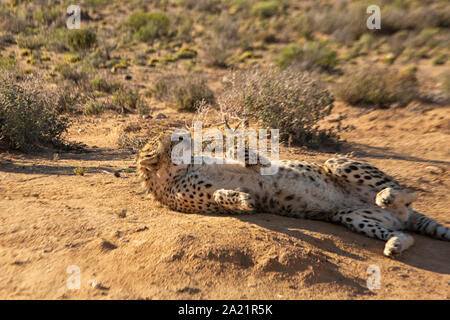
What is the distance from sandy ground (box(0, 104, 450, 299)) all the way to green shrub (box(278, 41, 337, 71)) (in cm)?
1000

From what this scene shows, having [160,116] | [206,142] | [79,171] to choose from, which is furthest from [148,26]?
[79,171]

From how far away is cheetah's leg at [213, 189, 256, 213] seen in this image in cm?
393

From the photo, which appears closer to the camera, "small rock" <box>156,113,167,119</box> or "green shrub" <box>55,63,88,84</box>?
"small rock" <box>156,113,167,119</box>

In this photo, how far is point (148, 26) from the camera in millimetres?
19688

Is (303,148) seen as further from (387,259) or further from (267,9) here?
(267,9)

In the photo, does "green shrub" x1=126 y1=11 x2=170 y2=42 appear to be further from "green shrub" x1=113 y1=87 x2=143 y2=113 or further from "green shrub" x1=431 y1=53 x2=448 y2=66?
"green shrub" x1=431 y1=53 x2=448 y2=66

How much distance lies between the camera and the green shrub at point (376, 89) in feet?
34.8

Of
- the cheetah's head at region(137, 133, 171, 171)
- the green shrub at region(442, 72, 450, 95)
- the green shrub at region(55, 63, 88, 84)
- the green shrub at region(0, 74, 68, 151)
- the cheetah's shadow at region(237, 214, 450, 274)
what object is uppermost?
the green shrub at region(55, 63, 88, 84)

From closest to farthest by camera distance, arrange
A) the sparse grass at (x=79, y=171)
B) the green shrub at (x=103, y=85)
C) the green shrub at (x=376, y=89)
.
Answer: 1. the sparse grass at (x=79, y=171)
2. the green shrub at (x=376, y=89)
3. the green shrub at (x=103, y=85)

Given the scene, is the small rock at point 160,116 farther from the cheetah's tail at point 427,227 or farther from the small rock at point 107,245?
the cheetah's tail at point 427,227

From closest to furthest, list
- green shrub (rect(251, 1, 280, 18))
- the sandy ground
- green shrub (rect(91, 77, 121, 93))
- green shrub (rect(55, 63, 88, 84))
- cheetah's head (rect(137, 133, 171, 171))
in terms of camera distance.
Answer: the sandy ground, cheetah's head (rect(137, 133, 171, 171)), green shrub (rect(91, 77, 121, 93)), green shrub (rect(55, 63, 88, 84)), green shrub (rect(251, 1, 280, 18))

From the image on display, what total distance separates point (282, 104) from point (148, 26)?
13916mm

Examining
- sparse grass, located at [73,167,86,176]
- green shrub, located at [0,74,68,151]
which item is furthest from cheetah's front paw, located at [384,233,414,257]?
green shrub, located at [0,74,68,151]

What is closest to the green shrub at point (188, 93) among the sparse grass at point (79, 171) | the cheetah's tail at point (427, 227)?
the sparse grass at point (79, 171)
